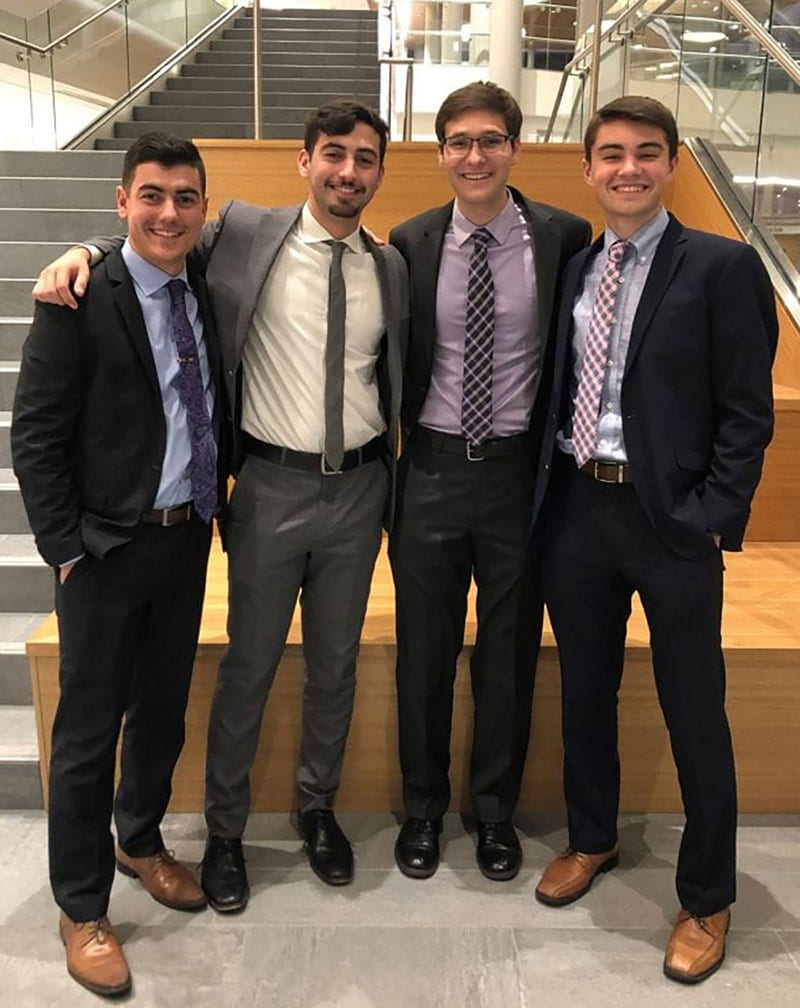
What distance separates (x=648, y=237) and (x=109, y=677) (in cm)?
137

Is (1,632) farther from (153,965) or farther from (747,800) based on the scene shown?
(747,800)

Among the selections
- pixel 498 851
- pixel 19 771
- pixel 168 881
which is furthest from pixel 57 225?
pixel 498 851

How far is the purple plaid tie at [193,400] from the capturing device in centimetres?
190

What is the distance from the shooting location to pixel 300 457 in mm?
2098

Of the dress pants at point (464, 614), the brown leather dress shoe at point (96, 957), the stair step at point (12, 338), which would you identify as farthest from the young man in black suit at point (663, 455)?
the stair step at point (12, 338)

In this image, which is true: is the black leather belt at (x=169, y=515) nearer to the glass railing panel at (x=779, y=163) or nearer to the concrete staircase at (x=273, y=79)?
the glass railing panel at (x=779, y=163)

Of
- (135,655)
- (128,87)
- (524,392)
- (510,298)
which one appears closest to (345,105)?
(510,298)

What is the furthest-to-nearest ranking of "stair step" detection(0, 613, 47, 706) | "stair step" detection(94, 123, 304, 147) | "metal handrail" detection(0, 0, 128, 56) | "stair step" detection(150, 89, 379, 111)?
"stair step" detection(150, 89, 379, 111)
"stair step" detection(94, 123, 304, 147)
"metal handrail" detection(0, 0, 128, 56)
"stair step" detection(0, 613, 47, 706)

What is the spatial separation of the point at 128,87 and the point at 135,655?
594 cm

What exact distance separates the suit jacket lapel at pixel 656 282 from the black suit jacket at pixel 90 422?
36.4 inches

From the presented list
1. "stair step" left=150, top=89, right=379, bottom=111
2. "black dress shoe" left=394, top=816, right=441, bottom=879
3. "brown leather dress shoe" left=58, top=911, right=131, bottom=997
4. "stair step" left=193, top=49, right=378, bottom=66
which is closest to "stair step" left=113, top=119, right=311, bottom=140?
"stair step" left=150, top=89, right=379, bottom=111

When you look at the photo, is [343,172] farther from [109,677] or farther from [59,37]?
[59,37]

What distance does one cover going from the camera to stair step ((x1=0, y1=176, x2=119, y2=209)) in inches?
187

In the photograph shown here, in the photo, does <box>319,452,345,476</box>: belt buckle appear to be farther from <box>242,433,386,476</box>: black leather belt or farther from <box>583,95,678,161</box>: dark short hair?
<box>583,95,678,161</box>: dark short hair
